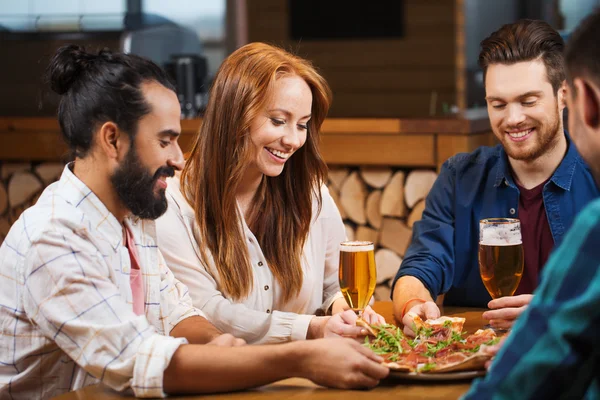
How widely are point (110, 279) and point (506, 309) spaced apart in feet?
2.82

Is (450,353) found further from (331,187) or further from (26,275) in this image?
(331,187)

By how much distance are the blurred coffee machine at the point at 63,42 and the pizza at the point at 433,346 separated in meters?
3.19

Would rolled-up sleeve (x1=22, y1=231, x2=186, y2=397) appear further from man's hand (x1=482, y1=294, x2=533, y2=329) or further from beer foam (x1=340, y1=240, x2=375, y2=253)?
man's hand (x1=482, y1=294, x2=533, y2=329)

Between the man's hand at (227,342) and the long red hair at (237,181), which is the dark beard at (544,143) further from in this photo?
the man's hand at (227,342)

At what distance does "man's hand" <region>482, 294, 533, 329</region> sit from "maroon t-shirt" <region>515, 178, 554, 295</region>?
57 cm

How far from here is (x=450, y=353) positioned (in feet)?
5.54

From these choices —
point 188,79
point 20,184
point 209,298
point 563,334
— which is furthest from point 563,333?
point 20,184

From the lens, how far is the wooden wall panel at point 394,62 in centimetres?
680

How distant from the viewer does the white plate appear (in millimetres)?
1556

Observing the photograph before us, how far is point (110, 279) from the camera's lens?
1.69 metres

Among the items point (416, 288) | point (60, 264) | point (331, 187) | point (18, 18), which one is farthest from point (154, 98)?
point (18, 18)

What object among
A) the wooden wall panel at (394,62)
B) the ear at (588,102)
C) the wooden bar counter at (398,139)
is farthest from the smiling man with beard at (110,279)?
the wooden wall panel at (394,62)

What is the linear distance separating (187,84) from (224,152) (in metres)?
2.21

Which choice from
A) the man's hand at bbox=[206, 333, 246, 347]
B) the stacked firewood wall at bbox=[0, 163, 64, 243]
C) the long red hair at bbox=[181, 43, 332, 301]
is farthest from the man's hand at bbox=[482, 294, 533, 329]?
the stacked firewood wall at bbox=[0, 163, 64, 243]
